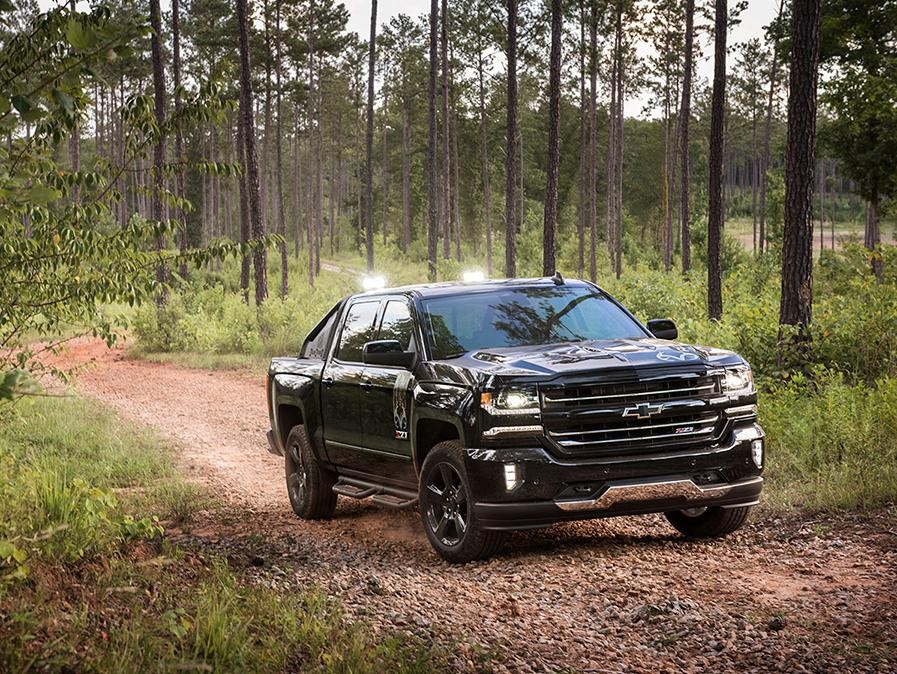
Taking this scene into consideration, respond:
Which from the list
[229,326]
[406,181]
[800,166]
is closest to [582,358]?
[800,166]

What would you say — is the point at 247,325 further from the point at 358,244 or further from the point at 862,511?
the point at 358,244

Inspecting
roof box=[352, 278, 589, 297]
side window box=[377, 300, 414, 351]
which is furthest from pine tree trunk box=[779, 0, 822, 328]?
side window box=[377, 300, 414, 351]

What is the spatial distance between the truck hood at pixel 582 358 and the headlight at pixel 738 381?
0.18ft

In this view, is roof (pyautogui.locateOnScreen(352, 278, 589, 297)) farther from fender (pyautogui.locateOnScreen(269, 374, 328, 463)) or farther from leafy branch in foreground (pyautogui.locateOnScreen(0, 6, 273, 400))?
leafy branch in foreground (pyautogui.locateOnScreen(0, 6, 273, 400))

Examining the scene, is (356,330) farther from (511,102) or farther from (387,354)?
(511,102)

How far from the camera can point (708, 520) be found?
26.0 feet

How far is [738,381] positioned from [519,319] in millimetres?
1730

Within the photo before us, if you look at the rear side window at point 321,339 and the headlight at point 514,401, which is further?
the rear side window at point 321,339

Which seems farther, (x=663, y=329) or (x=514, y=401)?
(x=663, y=329)

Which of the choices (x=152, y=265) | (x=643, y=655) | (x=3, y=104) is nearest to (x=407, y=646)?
(x=643, y=655)

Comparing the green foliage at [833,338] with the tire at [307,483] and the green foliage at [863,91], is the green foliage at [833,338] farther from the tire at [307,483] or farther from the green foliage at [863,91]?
the green foliage at [863,91]

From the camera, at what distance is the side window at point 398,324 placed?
8.28 metres

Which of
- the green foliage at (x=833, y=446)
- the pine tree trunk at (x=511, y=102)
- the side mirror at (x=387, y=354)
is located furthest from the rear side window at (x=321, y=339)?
the pine tree trunk at (x=511, y=102)

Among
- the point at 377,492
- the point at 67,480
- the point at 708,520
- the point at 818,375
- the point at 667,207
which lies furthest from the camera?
the point at 667,207
